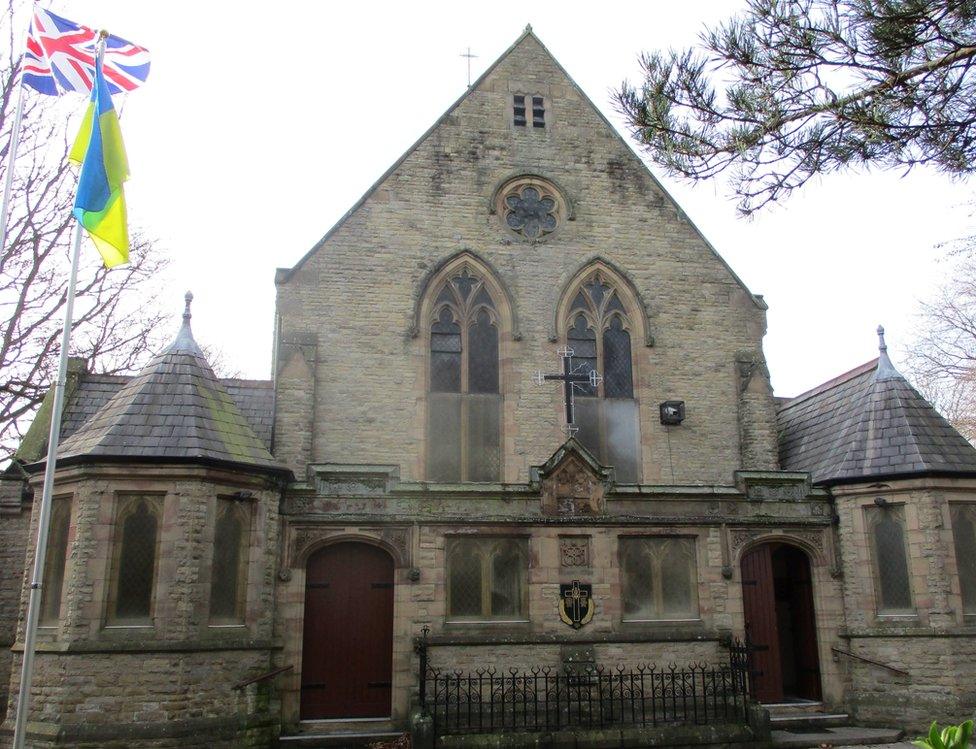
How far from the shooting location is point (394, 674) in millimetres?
13602

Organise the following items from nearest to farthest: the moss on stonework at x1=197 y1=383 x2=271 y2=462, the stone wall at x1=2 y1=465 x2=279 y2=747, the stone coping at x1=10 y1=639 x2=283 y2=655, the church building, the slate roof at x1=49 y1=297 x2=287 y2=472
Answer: the stone wall at x1=2 y1=465 x2=279 y2=747 < the stone coping at x1=10 y1=639 x2=283 y2=655 < the church building < the slate roof at x1=49 y1=297 x2=287 y2=472 < the moss on stonework at x1=197 y1=383 x2=271 y2=462

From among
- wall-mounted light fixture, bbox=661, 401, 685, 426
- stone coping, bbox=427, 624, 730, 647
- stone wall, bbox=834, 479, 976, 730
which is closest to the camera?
stone wall, bbox=834, 479, 976, 730

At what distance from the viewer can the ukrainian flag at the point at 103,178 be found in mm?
11555

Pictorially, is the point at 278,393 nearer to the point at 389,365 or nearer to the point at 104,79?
the point at 389,365

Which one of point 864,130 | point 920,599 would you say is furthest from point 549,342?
point 864,130

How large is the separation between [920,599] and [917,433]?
265 cm

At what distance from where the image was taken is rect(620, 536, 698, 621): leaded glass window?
14.5 meters

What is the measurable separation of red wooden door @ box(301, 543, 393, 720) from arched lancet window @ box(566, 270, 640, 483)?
462cm

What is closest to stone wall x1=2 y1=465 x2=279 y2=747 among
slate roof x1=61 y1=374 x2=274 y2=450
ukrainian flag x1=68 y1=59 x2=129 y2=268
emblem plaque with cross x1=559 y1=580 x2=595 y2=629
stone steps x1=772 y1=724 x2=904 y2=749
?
slate roof x1=61 y1=374 x2=274 y2=450

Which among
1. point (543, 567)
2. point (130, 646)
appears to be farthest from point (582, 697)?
point (130, 646)

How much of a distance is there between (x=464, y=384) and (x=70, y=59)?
8.03 metres

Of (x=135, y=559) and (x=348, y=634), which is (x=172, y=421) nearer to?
(x=135, y=559)

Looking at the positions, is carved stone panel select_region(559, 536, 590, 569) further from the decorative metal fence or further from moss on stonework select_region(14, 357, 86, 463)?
moss on stonework select_region(14, 357, 86, 463)

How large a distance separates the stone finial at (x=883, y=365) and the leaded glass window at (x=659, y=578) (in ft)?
14.9
